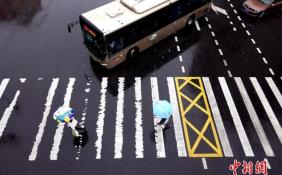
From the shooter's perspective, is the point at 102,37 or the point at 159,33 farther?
the point at 159,33

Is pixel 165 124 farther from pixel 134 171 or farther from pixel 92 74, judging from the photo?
pixel 92 74

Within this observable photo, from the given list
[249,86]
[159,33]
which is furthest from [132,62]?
[249,86]

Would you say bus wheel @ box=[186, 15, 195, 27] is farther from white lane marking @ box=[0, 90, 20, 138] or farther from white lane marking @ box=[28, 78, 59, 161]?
white lane marking @ box=[0, 90, 20, 138]

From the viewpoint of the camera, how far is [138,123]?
17516 millimetres

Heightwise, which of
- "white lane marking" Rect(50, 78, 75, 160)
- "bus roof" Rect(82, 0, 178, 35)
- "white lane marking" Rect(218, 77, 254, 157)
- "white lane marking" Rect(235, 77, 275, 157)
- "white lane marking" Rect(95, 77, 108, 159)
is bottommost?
"white lane marking" Rect(235, 77, 275, 157)

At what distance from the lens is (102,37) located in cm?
1850

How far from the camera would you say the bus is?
62.1 ft

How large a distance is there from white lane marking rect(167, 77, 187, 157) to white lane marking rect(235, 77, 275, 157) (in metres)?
4.56

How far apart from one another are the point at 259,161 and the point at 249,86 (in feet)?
19.8

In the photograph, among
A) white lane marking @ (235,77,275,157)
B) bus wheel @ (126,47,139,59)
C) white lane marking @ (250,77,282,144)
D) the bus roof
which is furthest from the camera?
bus wheel @ (126,47,139,59)

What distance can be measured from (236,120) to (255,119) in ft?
4.06

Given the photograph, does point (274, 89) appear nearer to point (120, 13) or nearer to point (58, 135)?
point (120, 13)

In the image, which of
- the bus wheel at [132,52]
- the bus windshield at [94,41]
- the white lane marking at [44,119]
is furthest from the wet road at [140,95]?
the bus windshield at [94,41]

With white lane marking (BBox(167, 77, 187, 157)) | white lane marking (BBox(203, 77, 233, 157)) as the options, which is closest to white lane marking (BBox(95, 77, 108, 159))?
white lane marking (BBox(167, 77, 187, 157))
